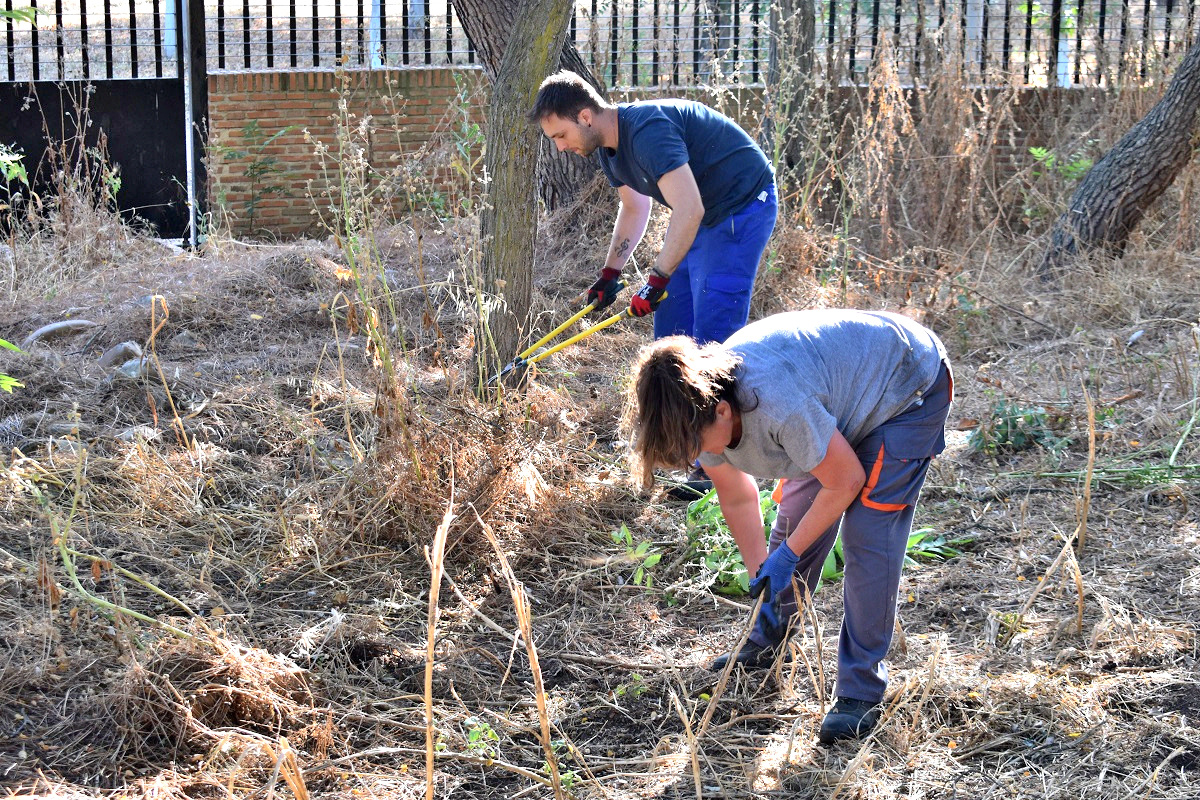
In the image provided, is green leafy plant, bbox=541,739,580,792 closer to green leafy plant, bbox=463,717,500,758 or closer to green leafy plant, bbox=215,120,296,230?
green leafy plant, bbox=463,717,500,758

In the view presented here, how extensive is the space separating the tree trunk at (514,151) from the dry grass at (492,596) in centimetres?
33

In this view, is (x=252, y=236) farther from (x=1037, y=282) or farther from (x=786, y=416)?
(x=786, y=416)

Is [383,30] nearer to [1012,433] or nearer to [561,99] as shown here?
[561,99]

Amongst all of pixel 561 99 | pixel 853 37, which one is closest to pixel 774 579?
pixel 561 99

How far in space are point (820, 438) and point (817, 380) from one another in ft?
0.50

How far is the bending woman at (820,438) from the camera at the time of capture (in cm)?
233

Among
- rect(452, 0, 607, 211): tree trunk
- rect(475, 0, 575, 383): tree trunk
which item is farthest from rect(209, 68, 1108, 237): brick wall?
rect(475, 0, 575, 383): tree trunk

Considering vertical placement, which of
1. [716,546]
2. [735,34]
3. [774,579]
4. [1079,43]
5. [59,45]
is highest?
[735,34]

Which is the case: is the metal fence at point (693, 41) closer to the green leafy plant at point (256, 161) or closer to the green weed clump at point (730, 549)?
the green leafy plant at point (256, 161)

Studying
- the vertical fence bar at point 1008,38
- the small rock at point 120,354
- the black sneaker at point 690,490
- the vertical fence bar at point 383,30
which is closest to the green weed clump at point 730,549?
the black sneaker at point 690,490

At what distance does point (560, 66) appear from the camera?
22.1 feet

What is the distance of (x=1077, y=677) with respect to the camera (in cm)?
303

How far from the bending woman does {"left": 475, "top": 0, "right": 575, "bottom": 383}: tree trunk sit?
70.4 inches

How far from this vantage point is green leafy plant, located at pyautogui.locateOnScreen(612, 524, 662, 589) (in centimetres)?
366
